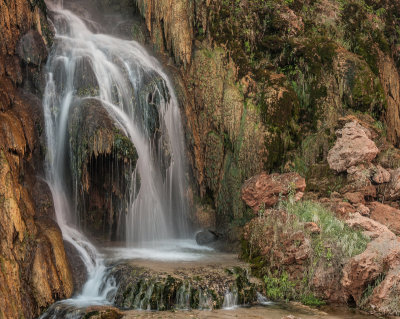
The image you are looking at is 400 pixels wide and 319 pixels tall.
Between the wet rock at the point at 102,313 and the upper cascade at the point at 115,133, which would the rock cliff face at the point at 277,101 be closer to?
the upper cascade at the point at 115,133

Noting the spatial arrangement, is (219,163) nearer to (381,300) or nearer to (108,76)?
(108,76)

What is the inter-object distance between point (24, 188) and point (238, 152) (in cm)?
714

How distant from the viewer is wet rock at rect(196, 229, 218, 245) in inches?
535

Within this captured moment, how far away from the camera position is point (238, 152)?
1501cm

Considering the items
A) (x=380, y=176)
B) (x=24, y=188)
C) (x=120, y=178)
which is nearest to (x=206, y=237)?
(x=120, y=178)

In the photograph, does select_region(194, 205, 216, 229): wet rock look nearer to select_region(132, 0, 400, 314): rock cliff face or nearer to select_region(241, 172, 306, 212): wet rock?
select_region(132, 0, 400, 314): rock cliff face

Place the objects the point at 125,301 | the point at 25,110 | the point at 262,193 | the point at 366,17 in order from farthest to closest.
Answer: the point at 366,17, the point at 262,193, the point at 25,110, the point at 125,301

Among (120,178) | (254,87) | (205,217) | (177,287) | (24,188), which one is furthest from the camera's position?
(254,87)

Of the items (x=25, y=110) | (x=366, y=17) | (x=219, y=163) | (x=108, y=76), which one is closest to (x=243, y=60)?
(x=219, y=163)

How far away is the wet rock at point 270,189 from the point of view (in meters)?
12.1

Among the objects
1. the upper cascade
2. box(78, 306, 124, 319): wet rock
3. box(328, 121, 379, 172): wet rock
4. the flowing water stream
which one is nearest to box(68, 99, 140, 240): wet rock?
the upper cascade

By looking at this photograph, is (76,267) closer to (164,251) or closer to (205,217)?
(164,251)

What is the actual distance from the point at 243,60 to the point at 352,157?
493 centimetres

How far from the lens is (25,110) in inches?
446
